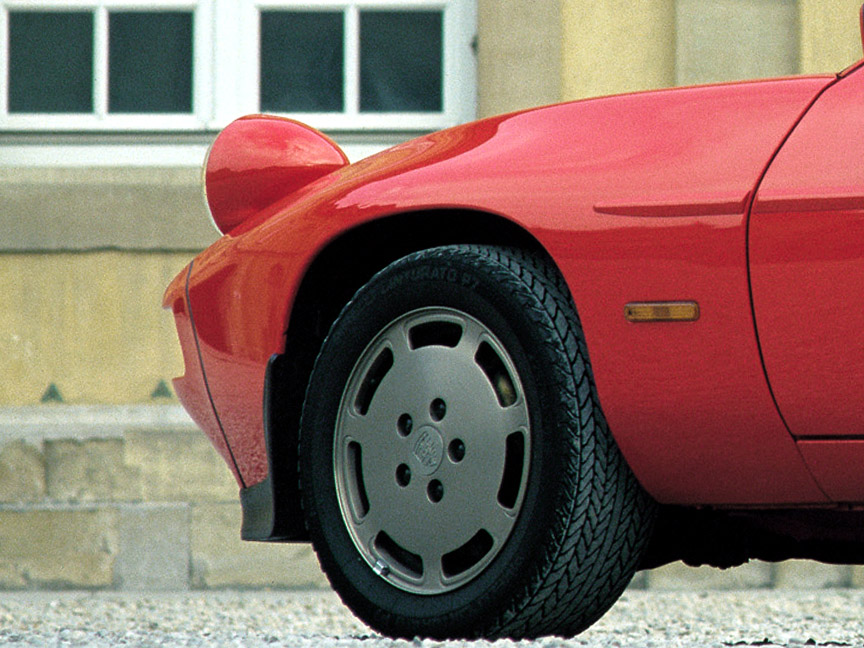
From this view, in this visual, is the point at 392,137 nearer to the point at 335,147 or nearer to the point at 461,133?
the point at 335,147

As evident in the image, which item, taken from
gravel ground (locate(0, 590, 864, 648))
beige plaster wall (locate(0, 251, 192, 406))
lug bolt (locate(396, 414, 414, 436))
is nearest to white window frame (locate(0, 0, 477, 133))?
beige plaster wall (locate(0, 251, 192, 406))

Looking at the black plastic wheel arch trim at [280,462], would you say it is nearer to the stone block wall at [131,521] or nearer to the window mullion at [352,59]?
the stone block wall at [131,521]

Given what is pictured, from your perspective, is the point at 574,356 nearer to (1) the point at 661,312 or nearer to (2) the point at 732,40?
(1) the point at 661,312

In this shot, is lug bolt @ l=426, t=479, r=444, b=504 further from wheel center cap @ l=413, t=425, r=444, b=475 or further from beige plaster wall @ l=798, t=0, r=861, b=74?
beige plaster wall @ l=798, t=0, r=861, b=74

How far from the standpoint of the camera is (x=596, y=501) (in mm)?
2746

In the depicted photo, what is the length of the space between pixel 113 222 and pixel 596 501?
459 cm

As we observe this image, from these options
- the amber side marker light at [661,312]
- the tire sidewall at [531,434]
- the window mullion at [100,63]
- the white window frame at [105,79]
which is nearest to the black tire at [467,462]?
the tire sidewall at [531,434]

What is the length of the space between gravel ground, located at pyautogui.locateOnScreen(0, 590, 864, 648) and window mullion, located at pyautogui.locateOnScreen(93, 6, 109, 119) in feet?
7.19

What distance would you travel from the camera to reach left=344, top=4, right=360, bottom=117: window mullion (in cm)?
728

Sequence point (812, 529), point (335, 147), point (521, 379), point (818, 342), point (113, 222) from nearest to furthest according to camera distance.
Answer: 1. point (818, 342)
2. point (521, 379)
3. point (812, 529)
4. point (335, 147)
5. point (113, 222)

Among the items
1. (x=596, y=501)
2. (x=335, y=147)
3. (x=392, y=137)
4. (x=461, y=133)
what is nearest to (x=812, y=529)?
(x=596, y=501)

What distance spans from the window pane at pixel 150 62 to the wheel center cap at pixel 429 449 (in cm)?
466

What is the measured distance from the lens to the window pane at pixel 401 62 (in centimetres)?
728

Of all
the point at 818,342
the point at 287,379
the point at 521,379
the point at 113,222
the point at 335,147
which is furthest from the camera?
the point at 113,222
